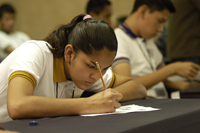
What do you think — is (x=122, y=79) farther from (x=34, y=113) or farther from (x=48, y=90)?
(x=34, y=113)

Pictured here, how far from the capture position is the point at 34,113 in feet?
3.65

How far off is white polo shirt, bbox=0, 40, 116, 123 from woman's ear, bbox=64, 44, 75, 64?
0.06 metres

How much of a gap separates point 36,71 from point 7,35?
12.9ft

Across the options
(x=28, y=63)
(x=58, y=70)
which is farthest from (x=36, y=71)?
(x=58, y=70)

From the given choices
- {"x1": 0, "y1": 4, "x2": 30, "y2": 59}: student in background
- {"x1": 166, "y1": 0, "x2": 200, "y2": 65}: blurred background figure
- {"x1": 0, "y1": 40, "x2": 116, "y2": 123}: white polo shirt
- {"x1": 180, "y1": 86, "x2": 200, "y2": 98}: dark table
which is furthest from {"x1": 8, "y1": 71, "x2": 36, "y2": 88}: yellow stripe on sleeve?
{"x1": 0, "y1": 4, "x2": 30, "y2": 59}: student in background

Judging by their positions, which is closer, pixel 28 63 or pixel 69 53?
pixel 28 63

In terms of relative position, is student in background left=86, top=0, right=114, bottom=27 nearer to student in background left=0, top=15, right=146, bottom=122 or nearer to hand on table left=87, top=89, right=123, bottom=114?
student in background left=0, top=15, right=146, bottom=122

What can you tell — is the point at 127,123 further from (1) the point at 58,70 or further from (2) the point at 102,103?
(1) the point at 58,70

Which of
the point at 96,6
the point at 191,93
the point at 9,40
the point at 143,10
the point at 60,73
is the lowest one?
the point at 191,93

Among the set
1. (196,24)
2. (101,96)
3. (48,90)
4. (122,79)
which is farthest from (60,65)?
(196,24)

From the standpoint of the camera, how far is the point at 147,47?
2588 mm

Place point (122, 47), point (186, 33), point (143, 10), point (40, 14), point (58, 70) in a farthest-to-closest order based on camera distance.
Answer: point (40, 14) → point (186, 33) → point (143, 10) → point (122, 47) → point (58, 70)

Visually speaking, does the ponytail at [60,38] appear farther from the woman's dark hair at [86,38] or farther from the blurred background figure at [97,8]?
the blurred background figure at [97,8]

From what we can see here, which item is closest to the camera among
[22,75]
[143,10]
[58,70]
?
[22,75]
